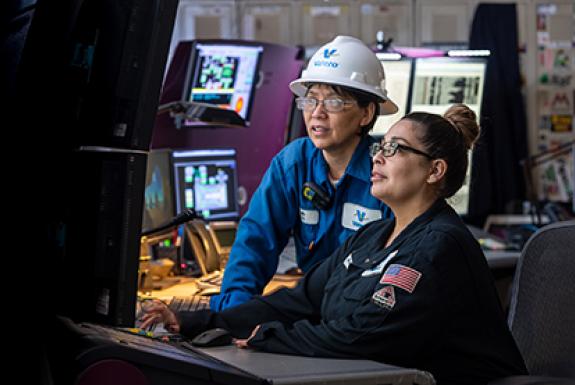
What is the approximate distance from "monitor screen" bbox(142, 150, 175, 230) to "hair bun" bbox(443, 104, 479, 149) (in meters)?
1.63

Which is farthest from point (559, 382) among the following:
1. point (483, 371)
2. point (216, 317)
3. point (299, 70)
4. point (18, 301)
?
point (299, 70)

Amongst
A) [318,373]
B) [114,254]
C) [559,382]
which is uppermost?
[114,254]

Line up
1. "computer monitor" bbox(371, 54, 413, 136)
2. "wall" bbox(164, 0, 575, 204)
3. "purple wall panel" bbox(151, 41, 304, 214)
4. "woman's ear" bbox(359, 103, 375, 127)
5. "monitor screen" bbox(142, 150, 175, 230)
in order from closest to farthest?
"woman's ear" bbox(359, 103, 375, 127)
"monitor screen" bbox(142, 150, 175, 230)
"purple wall panel" bbox(151, 41, 304, 214)
"computer monitor" bbox(371, 54, 413, 136)
"wall" bbox(164, 0, 575, 204)

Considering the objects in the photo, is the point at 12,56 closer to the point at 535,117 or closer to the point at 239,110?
the point at 239,110

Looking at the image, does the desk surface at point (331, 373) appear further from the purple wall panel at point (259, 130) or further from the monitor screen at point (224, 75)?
the purple wall panel at point (259, 130)

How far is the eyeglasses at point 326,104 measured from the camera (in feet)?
9.52

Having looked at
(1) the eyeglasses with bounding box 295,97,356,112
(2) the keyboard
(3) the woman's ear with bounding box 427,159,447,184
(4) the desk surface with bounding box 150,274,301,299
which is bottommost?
(4) the desk surface with bounding box 150,274,301,299

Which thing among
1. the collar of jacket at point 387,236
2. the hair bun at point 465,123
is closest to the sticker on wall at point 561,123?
the hair bun at point 465,123

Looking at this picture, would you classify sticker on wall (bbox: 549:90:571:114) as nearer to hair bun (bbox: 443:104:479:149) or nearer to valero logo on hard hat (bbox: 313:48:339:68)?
valero logo on hard hat (bbox: 313:48:339:68)

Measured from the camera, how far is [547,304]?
7.03 ft

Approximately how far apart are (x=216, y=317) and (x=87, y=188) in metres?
0.94

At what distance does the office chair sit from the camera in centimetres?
211

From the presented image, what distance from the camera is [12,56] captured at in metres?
1.00

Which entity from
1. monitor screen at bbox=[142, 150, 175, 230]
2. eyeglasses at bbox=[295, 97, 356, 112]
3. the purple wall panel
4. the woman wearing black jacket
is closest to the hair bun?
the woman wearing black jacket
